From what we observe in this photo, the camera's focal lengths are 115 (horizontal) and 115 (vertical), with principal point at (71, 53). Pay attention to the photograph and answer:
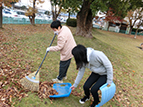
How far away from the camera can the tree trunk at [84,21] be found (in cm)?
834

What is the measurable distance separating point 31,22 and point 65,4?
7.45 m

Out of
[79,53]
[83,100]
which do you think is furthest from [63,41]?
[83,100]

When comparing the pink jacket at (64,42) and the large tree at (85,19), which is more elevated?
the large tree at (85,19)

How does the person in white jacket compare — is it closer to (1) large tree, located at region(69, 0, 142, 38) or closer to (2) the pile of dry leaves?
(2) the pile of dry leaves

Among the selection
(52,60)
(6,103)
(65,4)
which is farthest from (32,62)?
(65,4)

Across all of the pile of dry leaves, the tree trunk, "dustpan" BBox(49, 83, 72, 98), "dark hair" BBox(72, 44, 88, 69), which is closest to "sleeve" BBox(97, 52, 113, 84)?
"dark hair" BBox(72, 44, 88, 69)

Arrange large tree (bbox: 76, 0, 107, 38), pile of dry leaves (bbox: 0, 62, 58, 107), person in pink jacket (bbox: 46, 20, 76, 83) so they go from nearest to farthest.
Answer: pile of dry leaves (bbox: 0, 62, 58, 107) < person in pink jacket (bbox: 46, 20, 76, 83) < large tree (bbox: 76, 0, 107, 38)

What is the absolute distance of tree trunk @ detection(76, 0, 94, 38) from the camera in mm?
8336

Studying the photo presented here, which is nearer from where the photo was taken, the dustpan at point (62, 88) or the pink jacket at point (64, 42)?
the pink jacket at point (64, 42)

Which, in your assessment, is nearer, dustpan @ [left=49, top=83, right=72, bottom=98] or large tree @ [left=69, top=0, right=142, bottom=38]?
dustpan @ [left=49, top=83, right=72, bottom=98]

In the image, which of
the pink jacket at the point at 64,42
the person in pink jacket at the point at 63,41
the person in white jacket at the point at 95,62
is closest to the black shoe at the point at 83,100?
the person in white jacket at the point at 95,62

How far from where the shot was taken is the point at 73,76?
3898 millimetres

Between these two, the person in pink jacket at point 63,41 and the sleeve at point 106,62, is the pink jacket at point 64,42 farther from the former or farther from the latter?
the sleeve at point 106,62

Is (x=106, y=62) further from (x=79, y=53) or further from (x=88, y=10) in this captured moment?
(x=88, y=10)
